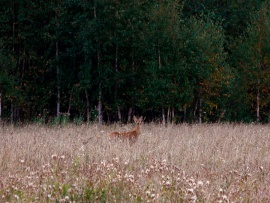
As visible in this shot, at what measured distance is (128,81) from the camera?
2616 cm

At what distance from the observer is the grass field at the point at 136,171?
19.5 feet

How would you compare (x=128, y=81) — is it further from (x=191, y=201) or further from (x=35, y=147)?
(x=191, y=201)

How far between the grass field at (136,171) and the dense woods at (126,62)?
10.9m

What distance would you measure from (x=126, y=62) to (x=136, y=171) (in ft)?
60.1

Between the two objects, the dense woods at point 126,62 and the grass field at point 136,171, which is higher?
the dense woods at point 126,62

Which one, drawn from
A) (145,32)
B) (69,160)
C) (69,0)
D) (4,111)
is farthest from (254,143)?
(4,111)

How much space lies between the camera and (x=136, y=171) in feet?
25.3

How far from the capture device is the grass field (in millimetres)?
5938

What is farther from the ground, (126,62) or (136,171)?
(126,62)

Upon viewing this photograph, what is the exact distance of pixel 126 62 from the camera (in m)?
25.7

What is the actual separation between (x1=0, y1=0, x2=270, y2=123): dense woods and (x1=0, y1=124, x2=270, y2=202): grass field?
428 inches

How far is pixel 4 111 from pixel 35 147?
21.6 metres

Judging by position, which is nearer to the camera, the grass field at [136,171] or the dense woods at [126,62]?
the grass field at [136,171]

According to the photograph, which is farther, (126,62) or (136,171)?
(126,62)
